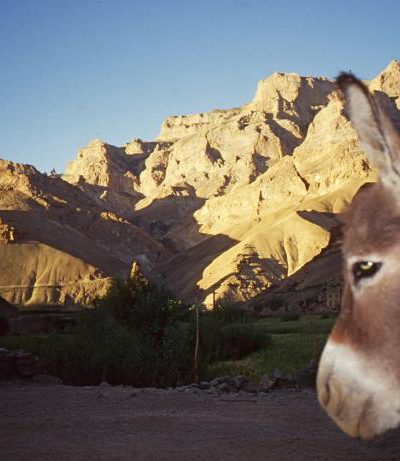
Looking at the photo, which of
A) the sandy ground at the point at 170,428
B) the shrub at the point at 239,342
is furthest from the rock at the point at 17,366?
the shrub at the point at 239,342

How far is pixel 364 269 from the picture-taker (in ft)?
9.84

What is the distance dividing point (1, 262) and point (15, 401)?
278 feet

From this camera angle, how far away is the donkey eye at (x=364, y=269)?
9.71 feet

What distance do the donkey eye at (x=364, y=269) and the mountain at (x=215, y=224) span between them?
2327 inches

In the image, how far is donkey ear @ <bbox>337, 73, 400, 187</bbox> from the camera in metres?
2.85

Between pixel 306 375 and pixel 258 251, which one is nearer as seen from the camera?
pixel 306 375

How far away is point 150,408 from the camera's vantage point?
1004 centimetres

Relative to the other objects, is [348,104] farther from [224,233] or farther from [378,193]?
[224,233]

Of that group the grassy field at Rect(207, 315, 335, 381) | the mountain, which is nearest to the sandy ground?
the grassy field at Rect(207, 315, 335, 381)

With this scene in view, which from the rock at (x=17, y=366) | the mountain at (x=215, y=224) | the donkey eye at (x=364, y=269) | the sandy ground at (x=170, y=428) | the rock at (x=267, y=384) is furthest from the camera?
the mountain at (x=215, y=224)

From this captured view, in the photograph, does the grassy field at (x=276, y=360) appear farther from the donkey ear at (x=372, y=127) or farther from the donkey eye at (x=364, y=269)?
the donkey ear at (x=372, y=127)

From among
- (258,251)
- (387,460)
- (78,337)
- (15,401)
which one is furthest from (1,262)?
(387,460)

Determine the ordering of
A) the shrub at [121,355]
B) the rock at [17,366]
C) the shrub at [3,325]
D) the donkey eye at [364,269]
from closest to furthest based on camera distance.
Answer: the donkey eye at [364,269] → the rock at [17,366] → the shrub at [121,355] → the shrub at [3,325]

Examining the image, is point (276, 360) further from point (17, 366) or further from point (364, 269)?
point (364, 269)
